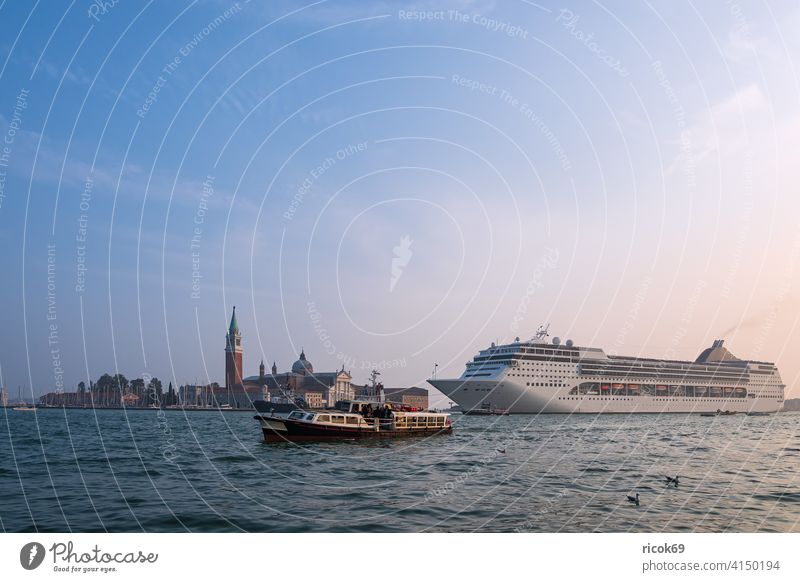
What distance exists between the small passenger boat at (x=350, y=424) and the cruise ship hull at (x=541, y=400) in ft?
137

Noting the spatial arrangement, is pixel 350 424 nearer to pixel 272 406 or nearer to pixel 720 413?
pixel 720 413

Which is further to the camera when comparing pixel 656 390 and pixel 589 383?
pixel 656 390

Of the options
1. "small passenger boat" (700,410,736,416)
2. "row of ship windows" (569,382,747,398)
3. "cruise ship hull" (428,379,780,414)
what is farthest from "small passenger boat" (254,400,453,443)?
"small passenger boat" (700,410,736,416)

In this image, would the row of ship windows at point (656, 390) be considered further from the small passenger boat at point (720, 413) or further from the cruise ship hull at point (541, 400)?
the small passenger boat at point (720, 413)

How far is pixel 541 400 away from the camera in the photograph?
10100cm

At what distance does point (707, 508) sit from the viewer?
18.5 metres

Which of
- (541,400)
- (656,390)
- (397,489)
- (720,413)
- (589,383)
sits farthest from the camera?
(720,413)

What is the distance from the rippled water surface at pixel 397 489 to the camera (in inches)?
652

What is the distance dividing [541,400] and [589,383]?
11925mm

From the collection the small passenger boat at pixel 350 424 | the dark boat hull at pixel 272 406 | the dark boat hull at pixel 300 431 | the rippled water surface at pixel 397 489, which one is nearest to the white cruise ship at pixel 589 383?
the small passenger boat at pixel 350 424

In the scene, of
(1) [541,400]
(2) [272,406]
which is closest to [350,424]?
(1) [541,400]

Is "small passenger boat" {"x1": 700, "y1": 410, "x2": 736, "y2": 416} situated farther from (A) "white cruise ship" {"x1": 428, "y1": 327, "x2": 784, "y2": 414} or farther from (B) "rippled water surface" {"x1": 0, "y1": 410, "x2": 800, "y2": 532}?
(B) "rippled water surface" {"x1": 0, "y1": 410, "x2": 800, "y2": 532}

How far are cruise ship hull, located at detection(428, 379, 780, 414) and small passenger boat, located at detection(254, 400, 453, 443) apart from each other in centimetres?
4171
